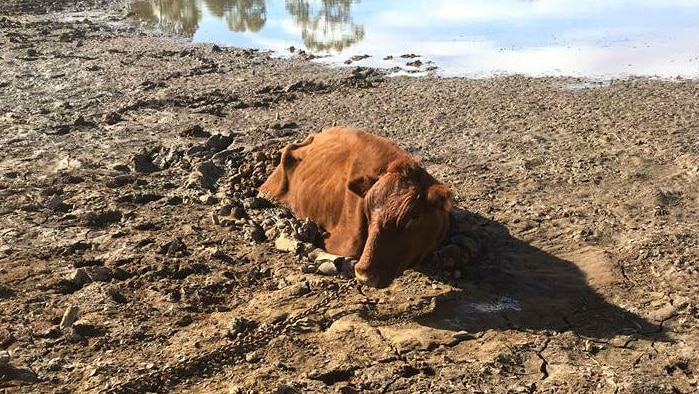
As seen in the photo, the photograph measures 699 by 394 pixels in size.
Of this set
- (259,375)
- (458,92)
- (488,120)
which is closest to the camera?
(259,375)

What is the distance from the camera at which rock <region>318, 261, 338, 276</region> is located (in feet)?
18.0

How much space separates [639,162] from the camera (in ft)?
25.9

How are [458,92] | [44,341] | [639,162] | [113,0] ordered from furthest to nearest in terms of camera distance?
[113,0], [458,92], [639,162], [44,341]

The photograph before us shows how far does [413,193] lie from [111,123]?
6868 millimetres

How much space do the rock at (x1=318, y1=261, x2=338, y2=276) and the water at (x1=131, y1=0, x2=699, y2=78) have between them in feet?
30.0

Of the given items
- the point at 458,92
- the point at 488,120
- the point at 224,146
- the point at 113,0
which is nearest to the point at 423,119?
the point at 488,120

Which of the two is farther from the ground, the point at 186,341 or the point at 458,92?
the point at 458,92

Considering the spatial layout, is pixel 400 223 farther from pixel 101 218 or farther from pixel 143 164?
pixel 143 164

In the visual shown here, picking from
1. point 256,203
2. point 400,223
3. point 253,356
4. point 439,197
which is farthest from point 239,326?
point 256,203

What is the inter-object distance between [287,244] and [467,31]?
15137mm

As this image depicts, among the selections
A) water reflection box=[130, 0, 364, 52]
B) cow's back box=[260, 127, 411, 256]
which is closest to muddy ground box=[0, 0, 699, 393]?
cow's back box=[260, 127, 411, 256]

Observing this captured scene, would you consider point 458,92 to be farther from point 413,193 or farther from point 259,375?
point 259,375

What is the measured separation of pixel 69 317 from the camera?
4746 mm

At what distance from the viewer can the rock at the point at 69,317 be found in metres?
4.70
